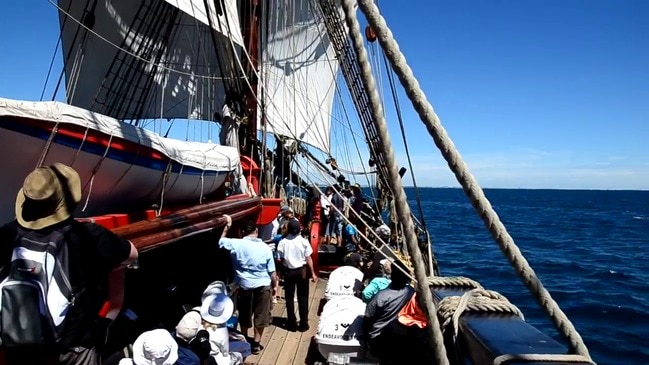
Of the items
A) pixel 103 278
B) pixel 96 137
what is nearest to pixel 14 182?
pixel 96 137

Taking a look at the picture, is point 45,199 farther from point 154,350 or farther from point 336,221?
point 336,221

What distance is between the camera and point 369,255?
8.90m

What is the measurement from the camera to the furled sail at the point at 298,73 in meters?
13.2

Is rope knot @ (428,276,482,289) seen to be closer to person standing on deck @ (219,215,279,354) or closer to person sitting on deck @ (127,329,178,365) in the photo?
person sitting on deck @ (127,329,178,365)

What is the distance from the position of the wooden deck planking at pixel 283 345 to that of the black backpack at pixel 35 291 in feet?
9.46

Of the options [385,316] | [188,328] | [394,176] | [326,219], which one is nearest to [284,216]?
[326,219]

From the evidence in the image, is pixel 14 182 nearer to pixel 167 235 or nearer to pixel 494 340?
pixel 167 235

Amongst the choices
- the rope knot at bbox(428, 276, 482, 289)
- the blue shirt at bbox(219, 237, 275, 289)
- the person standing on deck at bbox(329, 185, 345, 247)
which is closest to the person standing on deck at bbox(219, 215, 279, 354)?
the blue shirt at bbox(219, 237, 275, 289)

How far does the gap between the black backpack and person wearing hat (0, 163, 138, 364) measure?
1 centimetres

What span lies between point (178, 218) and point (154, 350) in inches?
53.9

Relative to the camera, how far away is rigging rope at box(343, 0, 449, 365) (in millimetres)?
1377

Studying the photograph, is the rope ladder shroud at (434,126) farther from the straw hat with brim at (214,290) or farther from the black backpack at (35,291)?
the straw hat with brim at (214,290)

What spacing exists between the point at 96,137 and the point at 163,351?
1.39 m

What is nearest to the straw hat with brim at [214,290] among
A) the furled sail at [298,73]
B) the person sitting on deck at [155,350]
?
the person sitting on deck at [155,350]
